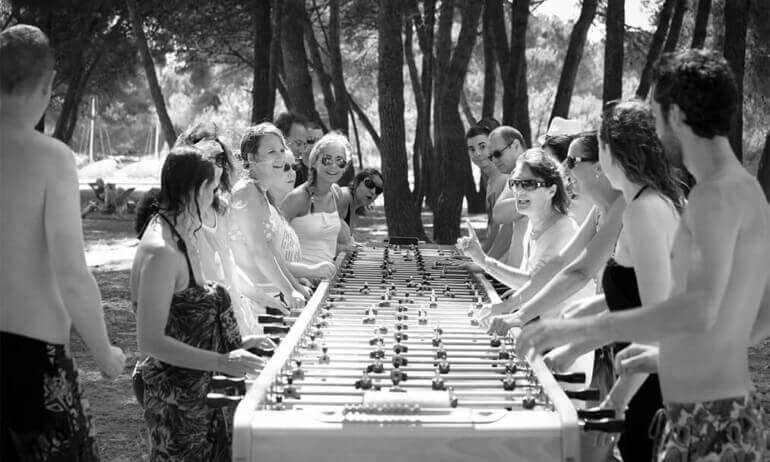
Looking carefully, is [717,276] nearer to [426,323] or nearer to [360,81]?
[426,323]

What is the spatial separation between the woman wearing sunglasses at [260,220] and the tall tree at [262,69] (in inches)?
437

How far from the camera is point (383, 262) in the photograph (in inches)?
344

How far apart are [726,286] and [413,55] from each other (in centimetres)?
2854

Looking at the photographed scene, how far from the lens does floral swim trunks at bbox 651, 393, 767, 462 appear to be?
135 inches

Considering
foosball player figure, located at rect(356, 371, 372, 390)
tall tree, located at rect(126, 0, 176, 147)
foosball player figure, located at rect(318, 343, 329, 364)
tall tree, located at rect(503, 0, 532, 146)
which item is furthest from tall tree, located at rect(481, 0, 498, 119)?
foosball player figure, located at rect(356, 371, 372, 390)

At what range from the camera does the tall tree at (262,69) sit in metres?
18.9

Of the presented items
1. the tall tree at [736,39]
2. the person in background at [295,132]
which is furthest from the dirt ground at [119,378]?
the tall tree at [736,39]

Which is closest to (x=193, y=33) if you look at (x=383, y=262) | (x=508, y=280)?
(x=383, y=262)

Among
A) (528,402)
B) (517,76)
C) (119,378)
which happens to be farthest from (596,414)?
(517,76)

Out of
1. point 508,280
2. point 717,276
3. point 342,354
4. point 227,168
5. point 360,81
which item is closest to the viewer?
point 717,276

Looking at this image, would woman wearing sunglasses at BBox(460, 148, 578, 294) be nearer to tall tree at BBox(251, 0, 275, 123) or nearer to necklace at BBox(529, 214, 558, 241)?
necklace at BBox(529, 214, 558, 241)

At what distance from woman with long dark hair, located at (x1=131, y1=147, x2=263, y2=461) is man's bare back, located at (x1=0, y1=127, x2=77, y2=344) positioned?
2.39 feet

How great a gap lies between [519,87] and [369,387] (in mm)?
15876

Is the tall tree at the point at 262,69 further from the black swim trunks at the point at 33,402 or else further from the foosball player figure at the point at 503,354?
the black swim trunks at the point at 33,402
